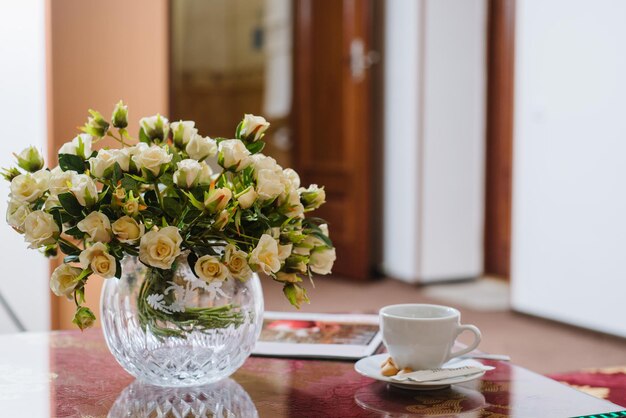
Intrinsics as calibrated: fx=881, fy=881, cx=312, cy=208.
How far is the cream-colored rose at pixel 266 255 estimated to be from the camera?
1030 millimetres

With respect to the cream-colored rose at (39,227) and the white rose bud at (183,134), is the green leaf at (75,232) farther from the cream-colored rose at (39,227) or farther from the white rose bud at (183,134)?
the white rose bud at (183,134)

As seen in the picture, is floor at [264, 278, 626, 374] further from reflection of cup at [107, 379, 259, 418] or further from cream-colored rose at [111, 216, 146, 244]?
cream-colored rose at [111, 216, 146, 244]

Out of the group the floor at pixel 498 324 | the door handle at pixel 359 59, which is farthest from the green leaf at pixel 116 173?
the door handle at pixel 359 59

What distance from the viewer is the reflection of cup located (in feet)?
3.31

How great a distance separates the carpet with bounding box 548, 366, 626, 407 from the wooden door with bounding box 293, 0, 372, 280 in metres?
2.85

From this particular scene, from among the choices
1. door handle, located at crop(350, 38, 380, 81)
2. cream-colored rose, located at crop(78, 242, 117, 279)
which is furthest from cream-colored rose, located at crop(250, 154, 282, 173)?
door handle, located at crop(350, 38, 380, 81)

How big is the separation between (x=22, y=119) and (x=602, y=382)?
1656mm

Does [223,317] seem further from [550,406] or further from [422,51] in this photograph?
[422,51]

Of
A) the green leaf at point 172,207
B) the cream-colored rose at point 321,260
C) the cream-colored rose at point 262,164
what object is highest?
the cream-colored rose at point 262,164

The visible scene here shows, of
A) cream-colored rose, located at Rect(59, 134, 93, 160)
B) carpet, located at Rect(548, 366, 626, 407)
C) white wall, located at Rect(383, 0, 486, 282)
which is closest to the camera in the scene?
cream-colored rose, located at Rect(59, 134, 93, 160)

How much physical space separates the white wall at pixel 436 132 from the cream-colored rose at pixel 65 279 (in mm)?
3425

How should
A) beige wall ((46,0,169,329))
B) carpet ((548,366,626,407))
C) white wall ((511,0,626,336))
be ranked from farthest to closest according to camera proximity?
white wall ((511,0,626,336))
beige wall ((46,0,169,329))
carpet ((548,366,626,407))

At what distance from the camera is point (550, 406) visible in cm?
104

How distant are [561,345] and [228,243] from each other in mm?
2430
